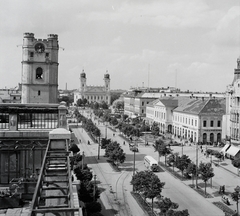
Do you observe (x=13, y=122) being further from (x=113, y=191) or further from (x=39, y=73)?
(x=39, y=73)

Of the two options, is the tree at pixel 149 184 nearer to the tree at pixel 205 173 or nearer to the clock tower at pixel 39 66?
the tree at pixel 205 173

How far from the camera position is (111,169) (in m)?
39.1

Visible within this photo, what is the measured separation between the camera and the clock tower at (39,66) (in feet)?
118

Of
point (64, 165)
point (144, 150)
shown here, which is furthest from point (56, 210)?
point (144, 150)

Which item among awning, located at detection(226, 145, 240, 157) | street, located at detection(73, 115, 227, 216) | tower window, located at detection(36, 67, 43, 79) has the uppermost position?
tower window, located at detection(36, 67, 43, 79)

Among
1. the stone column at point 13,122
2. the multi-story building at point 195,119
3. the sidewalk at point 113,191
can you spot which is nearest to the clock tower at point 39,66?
the sidewalk at point 113,191

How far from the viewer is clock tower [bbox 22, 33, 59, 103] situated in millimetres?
35906

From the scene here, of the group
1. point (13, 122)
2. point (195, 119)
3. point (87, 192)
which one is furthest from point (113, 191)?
point (195, 119)

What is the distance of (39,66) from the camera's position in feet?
118

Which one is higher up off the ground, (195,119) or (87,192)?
(195,119)

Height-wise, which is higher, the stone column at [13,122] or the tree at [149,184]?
the stone column at [13,122]

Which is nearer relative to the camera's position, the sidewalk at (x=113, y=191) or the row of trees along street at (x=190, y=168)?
the sidewalk at (x=113, y=191)

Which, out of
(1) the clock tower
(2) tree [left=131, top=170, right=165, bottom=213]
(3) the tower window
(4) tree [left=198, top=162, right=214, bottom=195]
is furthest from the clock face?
(4) tree [left=198, top=162, right=214, bottom=195]

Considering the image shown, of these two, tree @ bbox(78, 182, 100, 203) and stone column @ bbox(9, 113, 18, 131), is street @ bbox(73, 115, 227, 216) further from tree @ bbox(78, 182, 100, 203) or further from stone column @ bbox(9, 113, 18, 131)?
stone column @ bbox(9, 113, 18, 131)
